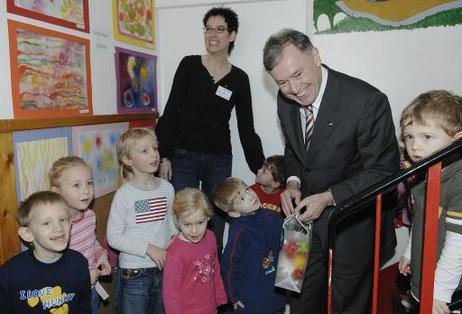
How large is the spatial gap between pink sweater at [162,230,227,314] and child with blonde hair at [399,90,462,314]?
107 centimetres

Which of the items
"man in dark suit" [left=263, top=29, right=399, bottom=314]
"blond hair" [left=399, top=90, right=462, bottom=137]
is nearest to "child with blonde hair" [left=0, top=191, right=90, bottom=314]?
"man in dark suit" [left=263, top=29, right=399, bottom=314]

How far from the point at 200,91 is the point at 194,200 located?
108cm

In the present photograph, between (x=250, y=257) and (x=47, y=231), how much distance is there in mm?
1153

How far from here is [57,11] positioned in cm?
232

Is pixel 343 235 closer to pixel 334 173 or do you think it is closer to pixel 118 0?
pixel 334 173

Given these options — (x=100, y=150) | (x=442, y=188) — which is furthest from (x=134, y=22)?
(x=442, y=188)

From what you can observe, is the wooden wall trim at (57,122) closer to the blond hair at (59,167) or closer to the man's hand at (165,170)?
the blond hair at (59,167)

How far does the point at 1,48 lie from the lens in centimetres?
196

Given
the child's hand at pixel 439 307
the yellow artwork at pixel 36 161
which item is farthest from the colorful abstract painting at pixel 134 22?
the child's hand at pixel 439 307

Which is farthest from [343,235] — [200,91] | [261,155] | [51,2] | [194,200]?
[51,2]

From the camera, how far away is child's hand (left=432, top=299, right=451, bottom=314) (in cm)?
156

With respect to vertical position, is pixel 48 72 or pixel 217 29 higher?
pixel 217 29

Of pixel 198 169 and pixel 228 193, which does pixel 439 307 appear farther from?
pixel 198 169

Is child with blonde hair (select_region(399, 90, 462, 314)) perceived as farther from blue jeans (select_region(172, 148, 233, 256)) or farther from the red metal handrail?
blue jeans (select_region(172, 148, 233, 256))
